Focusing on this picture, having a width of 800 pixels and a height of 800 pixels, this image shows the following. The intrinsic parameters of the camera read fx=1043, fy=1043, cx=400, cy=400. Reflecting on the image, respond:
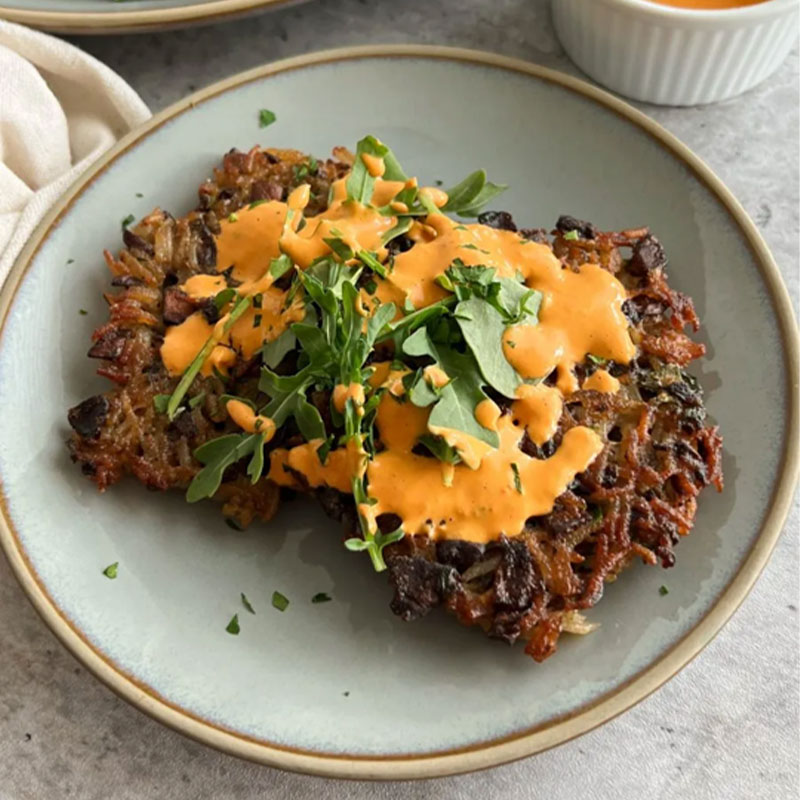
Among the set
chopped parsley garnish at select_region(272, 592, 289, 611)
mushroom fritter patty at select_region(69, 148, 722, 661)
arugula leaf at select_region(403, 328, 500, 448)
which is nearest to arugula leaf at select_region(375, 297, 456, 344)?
arugula leaf at select_region(403, 328, 500, 448)

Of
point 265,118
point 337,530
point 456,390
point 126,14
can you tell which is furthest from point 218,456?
point 126,14

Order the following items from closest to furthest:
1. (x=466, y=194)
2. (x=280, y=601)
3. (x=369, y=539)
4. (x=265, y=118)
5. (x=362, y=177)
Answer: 1. (x=369, y=539)
2. (x=280, y=601)
3. (x=362, y=177)
4. (x=466, y=194)
5. (x=265, y=118)

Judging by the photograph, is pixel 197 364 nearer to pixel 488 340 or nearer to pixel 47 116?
pixel 488 340

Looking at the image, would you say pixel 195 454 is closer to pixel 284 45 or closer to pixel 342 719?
pixel 342 719

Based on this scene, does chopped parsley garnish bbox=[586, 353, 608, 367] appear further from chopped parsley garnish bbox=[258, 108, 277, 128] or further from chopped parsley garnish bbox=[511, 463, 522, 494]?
chopped parsley garnish bbox=[258, 108, 277, 128]

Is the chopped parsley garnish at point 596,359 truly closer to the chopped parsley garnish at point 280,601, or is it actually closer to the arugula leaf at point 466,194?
the arugula leaf at point 466,194

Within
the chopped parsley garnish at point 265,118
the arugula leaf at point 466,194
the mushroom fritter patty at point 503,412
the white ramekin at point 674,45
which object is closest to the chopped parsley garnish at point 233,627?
the mushroom fritter patty at point 503,412
